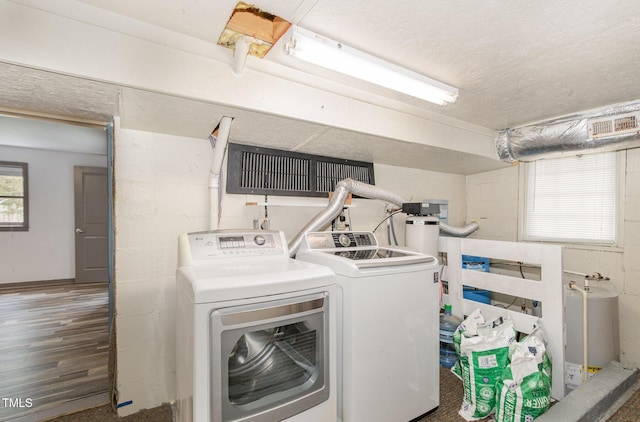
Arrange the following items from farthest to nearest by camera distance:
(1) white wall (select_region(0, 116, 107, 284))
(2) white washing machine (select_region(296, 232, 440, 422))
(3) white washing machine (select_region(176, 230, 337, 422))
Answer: (1) white wall (select_region(0, 116, 107, 284)) < (2) white washing machine (select_region(296, 232, 440, 422)) < (3) white washing machine (select_region(176, 230, 337, 422))

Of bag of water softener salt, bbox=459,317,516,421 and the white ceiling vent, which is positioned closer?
bag of water softener salt, bbox=459,317,516,421

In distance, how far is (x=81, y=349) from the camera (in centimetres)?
279

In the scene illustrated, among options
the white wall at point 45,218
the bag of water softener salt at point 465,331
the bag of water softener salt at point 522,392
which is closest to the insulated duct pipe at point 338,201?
the bag of water softener salt at point 465,331

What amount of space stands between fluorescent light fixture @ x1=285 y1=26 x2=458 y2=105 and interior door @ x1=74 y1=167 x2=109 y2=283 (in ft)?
17.8

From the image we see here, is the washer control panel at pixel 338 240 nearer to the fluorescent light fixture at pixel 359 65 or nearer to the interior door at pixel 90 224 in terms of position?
the fluorescent light fixture at pixel 359 65

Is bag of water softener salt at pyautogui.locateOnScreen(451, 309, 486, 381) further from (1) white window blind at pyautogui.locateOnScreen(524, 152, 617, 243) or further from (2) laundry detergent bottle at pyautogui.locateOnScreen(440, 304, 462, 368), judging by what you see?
(1) white window blind at pyautogui.locateOnScreen(524, 152, 617, 243)

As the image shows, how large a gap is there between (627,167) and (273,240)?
10.5 feet

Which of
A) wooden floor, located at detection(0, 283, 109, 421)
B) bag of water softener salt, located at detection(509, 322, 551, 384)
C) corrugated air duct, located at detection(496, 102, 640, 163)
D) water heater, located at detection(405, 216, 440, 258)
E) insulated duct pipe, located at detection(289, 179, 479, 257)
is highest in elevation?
corrugated air duct, located at detection(496, 102, 640, 163)

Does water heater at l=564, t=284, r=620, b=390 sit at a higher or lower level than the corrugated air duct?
lower

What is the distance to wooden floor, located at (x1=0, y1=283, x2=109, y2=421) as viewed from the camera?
204 centimetres

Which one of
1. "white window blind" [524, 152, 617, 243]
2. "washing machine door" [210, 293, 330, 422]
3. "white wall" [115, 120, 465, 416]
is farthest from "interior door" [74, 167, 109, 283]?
"white window blind" [524, 152, 617, 243]

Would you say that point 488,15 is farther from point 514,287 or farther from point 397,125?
point 514,287

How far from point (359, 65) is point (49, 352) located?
364 centimetres

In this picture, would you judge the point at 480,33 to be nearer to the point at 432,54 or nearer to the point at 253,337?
the point at 432,54
